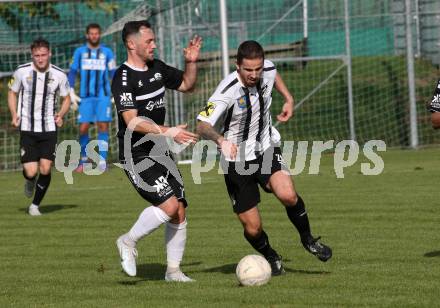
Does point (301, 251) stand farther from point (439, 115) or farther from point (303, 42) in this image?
point (303, 42)

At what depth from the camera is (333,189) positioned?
15.0 m

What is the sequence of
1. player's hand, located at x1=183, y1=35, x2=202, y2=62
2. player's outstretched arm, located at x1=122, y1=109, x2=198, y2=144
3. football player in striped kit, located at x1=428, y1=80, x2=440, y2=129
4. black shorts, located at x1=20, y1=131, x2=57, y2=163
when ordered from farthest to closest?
black shorts, located at x1=20, y1=131, x2=57, y2=163, player's hand, located at x1=183, y1=35, x2=202, y2=62, football player in striped kit, located at x1=428, y1=80, x2=440, y2=129, player's outstretched arm, located at x1=122, y1=109, x2=198, y2=144

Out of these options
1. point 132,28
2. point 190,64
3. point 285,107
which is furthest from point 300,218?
point 132,28

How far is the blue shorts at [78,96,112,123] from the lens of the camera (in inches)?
734

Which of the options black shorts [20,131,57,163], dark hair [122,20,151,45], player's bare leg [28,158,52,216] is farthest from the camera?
black shorts [20,131,57,163]

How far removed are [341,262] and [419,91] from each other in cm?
1516

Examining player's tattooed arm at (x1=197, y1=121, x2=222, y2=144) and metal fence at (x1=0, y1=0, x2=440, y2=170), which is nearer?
player's tattooed arm at (x1=197, y1=121, x2=222, y2=144)

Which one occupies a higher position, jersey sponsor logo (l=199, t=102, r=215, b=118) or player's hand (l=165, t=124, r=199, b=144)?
jersey sponsor logo (l=199, t=102, r=215, b=118)

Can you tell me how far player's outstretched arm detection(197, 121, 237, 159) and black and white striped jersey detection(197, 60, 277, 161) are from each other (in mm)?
194

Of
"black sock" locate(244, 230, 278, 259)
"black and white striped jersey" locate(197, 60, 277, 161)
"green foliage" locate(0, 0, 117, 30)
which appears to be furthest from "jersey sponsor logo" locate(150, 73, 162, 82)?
"green foliage" locate(0, 0, 117, 30)

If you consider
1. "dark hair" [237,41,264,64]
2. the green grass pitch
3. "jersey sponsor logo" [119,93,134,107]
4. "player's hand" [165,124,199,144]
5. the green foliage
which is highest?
the green foliage

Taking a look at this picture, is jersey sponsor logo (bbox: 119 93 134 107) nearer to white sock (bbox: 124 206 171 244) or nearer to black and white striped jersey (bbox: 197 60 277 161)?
black and white striped jersey (bbox: 197 60 277 161)

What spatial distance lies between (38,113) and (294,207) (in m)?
6.52

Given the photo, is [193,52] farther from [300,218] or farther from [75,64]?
[75,64]
